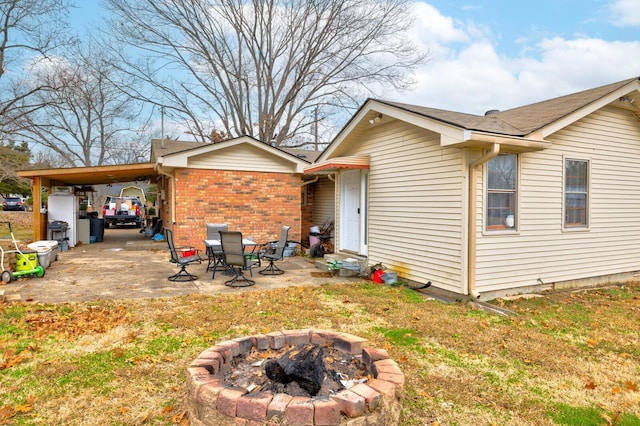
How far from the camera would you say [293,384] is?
2.55 metres

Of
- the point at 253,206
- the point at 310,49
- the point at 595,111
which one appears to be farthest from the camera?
the point at 310,49

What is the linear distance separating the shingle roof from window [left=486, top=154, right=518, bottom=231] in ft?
1.83

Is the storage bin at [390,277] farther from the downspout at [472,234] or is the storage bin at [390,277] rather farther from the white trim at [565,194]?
the white trim at [565,194]

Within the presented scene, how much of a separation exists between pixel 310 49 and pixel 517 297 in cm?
1915

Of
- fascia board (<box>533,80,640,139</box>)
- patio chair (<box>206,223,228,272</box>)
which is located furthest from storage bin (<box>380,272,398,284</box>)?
fascia board (<box>533,80,640,139</box>)

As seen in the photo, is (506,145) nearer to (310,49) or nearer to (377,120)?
(377,120)

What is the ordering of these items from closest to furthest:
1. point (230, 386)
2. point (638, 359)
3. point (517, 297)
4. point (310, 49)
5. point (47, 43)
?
point (230, 386) < point (638, 359) < point (517, 297) < point (47, 43) < point (310, 49)

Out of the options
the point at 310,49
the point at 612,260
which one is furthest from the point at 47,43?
the point at 612,260

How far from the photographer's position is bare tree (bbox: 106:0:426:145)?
67.0 feet

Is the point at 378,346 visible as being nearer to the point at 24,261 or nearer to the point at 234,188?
the point at 24,261

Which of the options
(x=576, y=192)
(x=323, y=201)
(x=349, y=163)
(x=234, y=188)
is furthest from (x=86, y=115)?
(x=576, y=192)

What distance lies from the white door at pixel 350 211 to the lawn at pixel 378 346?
3.13 m

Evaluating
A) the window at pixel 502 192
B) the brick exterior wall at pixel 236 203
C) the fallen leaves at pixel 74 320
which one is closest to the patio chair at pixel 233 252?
the fallen leaves at pixel 74 320

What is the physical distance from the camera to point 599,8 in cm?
1016
